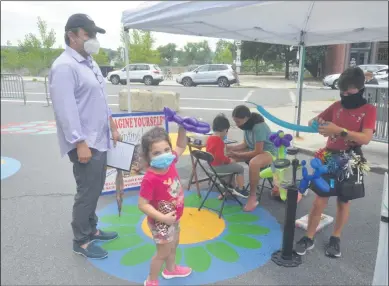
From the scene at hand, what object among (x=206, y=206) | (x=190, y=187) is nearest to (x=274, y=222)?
(x=206, y=206)

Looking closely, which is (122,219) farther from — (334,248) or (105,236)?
(334,248)

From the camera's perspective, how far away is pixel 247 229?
131 inches

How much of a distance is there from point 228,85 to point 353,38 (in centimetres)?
1657

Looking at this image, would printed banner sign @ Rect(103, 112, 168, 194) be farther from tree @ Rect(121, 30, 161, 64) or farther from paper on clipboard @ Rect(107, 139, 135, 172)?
tree @ Rect(121, 30, 161, 64)

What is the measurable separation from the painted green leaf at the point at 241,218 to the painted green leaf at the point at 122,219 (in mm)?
1000

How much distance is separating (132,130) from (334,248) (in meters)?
2.62

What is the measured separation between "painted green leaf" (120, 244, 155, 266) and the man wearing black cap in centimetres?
19

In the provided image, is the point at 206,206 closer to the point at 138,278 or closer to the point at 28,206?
the point at 138,278

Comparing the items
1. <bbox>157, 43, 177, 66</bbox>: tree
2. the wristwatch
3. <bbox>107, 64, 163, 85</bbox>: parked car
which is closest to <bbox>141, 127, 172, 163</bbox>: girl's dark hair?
the wristwatch

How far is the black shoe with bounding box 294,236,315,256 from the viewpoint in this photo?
288cm

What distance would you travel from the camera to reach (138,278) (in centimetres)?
256

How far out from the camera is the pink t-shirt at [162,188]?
2.10 m

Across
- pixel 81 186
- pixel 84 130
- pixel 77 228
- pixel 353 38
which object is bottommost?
pixel 77 228

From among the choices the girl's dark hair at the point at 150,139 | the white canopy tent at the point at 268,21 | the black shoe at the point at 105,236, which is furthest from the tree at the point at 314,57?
the girl's dark hair at the point at 150,139
